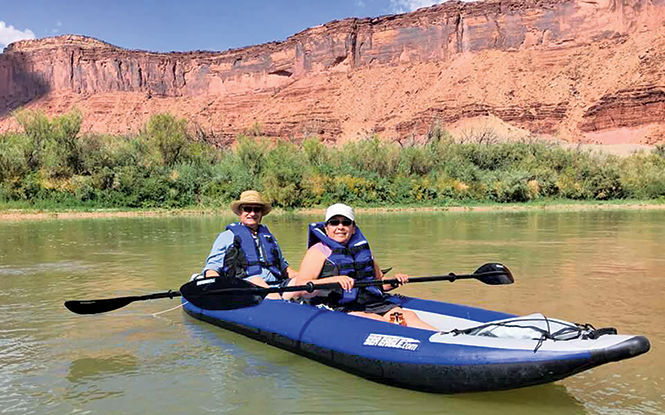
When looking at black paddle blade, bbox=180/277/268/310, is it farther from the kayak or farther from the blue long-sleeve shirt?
the blue long-sleeve shirt

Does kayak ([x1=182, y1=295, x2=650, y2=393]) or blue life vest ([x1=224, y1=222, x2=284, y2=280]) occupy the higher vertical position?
blue life vest ([x1=224, y1=222, x2=284, y2=280])

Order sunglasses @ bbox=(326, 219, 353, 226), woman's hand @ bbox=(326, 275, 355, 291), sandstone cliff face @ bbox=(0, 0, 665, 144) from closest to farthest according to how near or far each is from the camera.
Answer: woman's hand @ bbox=(326, 275, 355, 291) < sunglasses @ bbox=(326, 219, 353, 226) < sandstone cliff face @ bbox=(0, 0, 665, 144)

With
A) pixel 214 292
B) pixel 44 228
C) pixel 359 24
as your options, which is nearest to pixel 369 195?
pixel 44 228

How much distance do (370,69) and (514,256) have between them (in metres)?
72.1

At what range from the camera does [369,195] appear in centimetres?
3312

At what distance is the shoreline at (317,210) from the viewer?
2755cm

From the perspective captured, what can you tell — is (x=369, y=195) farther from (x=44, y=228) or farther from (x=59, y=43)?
(x=59, y=43)

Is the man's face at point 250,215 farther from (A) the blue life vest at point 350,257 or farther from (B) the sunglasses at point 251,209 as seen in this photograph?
(A) the blue life vest at point 350,257

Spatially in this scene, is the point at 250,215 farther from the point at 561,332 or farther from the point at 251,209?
the point at 561,332

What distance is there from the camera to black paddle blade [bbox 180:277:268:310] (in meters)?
5.35

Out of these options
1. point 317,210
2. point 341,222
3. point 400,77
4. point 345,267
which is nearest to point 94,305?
point 345,267

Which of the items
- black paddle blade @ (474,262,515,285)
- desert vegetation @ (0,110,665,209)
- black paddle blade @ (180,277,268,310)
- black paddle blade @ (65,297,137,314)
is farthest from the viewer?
desert vegetation @ (0,110,665,209)

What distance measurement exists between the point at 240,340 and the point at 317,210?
2479cm

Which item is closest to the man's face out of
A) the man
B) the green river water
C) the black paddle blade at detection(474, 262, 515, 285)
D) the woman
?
the man
